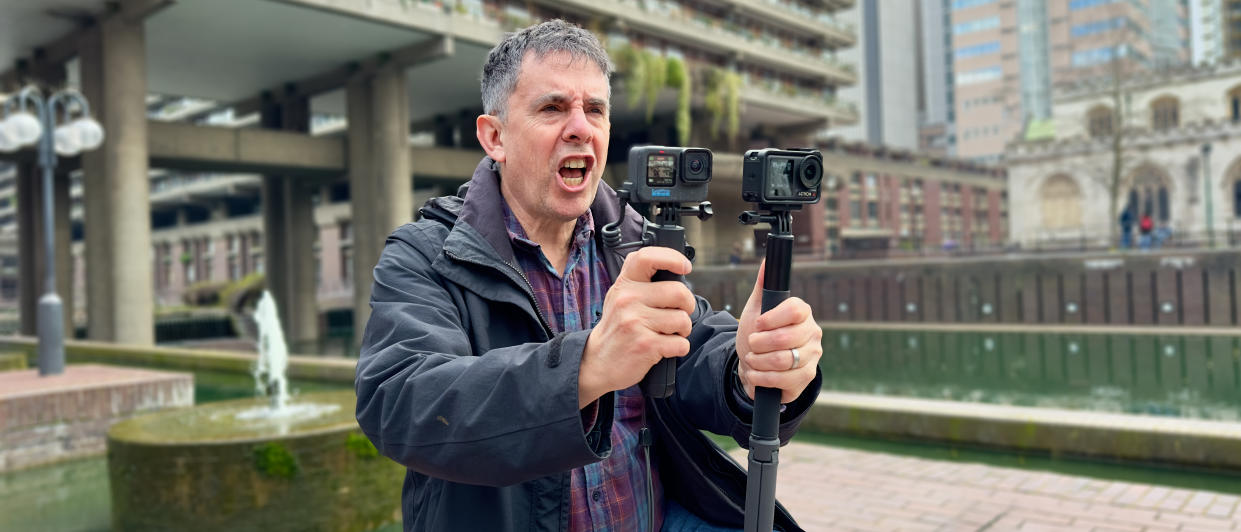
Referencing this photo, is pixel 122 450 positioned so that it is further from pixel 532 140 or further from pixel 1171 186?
pixel 1171 186

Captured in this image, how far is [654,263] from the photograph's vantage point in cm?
139

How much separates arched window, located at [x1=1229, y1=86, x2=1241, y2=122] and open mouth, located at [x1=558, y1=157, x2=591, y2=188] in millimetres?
62317

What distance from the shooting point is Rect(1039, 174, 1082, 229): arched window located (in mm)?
52375

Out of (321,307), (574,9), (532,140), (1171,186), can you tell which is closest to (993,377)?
(532,140)

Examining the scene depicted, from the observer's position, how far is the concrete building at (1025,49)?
8581 centimetres

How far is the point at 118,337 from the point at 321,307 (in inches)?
686

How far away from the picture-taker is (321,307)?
3903 cm

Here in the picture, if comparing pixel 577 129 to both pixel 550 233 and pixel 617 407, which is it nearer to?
pixel 550 233

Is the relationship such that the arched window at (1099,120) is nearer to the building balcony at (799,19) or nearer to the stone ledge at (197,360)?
the building balcony at (799,19)

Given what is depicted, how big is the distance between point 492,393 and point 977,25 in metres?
109

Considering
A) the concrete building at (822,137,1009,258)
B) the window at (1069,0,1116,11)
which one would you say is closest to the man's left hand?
the concrete building at (822,137,1009,258)

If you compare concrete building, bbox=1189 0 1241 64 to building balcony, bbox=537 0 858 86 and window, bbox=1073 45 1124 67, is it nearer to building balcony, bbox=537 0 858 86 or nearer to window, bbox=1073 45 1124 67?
window, bbox=1073 45 1124 67

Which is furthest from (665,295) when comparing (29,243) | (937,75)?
(937,75)

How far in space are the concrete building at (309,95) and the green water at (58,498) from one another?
15.6 m
